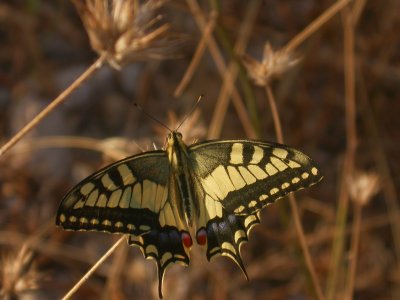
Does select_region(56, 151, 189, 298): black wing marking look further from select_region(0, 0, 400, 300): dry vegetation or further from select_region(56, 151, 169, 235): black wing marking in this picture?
select_region(0, 0, 400, 300): dry vegetation

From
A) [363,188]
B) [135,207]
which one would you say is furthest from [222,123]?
[135,207]

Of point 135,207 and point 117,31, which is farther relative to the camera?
point 135,207

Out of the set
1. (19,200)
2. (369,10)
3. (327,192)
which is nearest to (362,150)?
(327,192)

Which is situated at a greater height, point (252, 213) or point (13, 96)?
point (13, 96)

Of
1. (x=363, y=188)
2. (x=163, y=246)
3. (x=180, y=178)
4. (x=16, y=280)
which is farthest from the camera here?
(x=363, y=188)

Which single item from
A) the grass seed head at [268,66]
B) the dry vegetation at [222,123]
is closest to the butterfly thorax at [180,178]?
the grass seed head at [268,66]

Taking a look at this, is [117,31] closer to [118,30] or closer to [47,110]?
[118,30]

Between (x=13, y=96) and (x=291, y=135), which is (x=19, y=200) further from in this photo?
(x=291, y=135)
